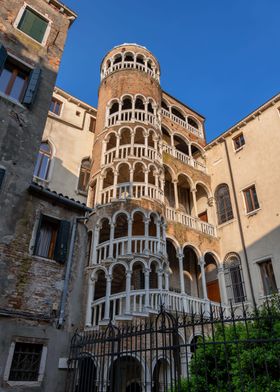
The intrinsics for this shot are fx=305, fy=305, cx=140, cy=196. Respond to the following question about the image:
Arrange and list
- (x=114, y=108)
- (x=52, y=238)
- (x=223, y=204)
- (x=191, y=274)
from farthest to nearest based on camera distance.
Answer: (x=114, y=108)
(x=223, y=204)
(x=191, y=274)
(x=52, y=238)

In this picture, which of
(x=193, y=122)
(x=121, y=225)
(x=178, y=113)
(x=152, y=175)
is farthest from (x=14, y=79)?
(x=193, y=122)

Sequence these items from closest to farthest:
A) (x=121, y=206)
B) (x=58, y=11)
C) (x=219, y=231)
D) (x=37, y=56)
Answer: (x=37, y=56), (x=58, y=11), (x=121, y=206), (x=219, y=231)

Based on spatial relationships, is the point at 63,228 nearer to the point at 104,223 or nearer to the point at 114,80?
the point at 104,223

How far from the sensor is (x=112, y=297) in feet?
45.5

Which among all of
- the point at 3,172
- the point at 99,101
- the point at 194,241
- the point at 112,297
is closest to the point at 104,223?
the point at 112,297

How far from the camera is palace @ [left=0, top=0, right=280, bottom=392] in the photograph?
29.5ft

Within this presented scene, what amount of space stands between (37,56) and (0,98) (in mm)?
3286

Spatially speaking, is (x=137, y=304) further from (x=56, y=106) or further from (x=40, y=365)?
(x=56, y=106)

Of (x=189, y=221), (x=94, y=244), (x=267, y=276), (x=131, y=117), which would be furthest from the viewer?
(x=131, y=117)

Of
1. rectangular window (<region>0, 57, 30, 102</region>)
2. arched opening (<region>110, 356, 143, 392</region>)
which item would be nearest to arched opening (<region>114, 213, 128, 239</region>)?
arched opening (<region>110, 356, 143, 392</region>)

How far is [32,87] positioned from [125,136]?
30.9ft

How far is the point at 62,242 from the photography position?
9961mm

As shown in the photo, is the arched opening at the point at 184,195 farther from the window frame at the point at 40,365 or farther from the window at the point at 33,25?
the window frame at the point at 40,365

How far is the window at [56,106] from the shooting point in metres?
21.1
